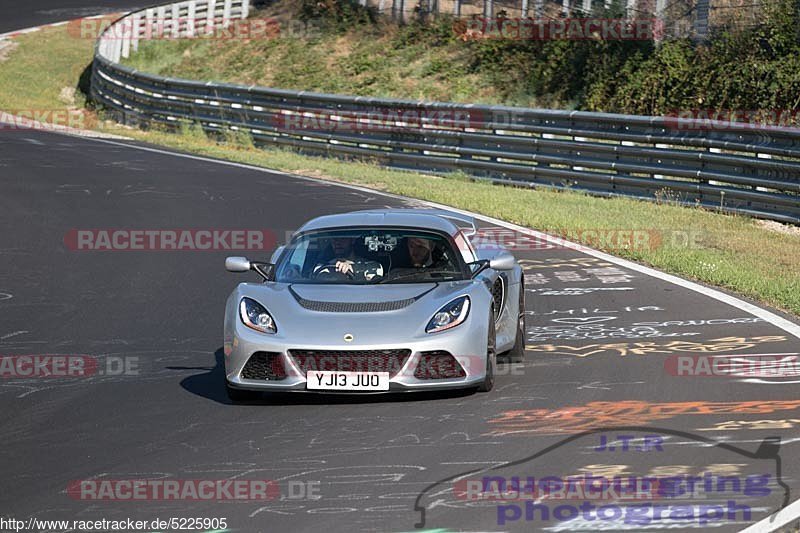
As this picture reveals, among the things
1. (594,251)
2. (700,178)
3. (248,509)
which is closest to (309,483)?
(248,509)

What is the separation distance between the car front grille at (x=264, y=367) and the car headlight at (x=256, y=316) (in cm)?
22

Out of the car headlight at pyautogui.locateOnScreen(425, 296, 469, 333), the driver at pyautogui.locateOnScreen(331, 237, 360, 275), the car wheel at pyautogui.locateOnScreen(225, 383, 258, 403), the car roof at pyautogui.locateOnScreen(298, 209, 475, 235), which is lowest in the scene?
the car wheel at pyautogui.locateOnScreen(225, 383, 258, 403)

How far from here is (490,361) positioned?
909 cm

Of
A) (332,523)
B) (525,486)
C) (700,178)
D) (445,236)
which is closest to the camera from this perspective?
(332,523)

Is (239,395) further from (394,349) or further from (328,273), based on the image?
(328,273)

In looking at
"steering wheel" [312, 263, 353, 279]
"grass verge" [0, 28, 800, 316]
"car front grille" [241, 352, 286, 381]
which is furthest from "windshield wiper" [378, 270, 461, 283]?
"grass verge" [0, 28, 800, 316]

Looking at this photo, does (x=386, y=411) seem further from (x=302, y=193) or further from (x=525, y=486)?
(x=302, y=193)

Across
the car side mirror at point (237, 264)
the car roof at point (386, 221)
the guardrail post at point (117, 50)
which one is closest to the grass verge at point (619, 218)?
the car roof at point (386, 221)

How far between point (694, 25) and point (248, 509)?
2446 cm

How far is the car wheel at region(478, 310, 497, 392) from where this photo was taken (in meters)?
8.98

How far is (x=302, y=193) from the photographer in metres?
20.7

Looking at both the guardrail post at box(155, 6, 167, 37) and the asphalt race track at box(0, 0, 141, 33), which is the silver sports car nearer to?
the guardrail post at box(155, 6, 167, 37)

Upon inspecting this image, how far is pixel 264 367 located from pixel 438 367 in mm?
1153

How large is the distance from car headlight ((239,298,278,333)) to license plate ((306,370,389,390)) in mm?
501
